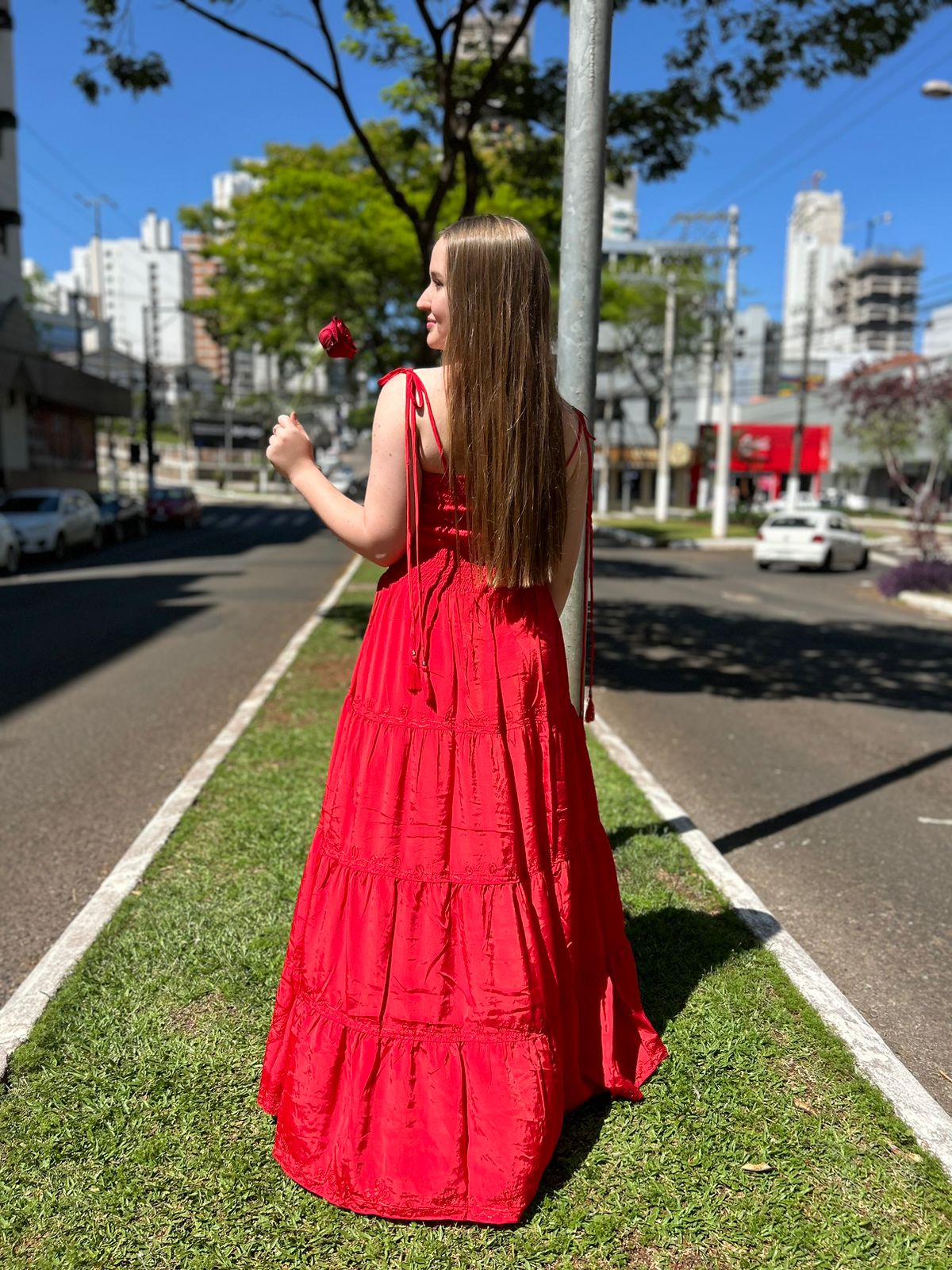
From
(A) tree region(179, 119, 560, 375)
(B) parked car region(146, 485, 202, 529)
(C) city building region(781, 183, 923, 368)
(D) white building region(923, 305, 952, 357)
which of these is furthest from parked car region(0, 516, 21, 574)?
(C) city building region(781, 183, 923, 368)

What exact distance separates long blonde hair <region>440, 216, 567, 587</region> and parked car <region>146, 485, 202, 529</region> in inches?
1316

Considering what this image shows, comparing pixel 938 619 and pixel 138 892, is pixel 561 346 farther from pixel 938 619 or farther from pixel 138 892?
pixel 938 619

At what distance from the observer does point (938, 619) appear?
1570cm

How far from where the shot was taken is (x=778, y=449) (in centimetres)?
6078

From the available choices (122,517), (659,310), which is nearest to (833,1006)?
(122,517)

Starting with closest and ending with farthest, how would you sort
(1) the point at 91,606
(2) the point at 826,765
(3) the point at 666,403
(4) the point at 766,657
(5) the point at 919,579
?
(2) the point at 826,765 < (4) the point at 766,657 < (1) the point at 91,606 < (5) the point at 919,579 < (3) the point at 666,403

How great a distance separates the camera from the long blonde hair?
2.17 m

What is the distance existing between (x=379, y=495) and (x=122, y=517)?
2896cm

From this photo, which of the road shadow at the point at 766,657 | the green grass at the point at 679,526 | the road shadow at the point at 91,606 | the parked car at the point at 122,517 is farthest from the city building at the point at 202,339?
the road shadow at the point at 766,657

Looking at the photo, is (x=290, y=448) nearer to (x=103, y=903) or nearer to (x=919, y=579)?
(x=103, y=903)

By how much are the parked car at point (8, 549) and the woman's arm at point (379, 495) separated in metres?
18.2

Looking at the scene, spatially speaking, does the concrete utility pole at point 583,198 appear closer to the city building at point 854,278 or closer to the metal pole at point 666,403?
the metal pole at point 666,403

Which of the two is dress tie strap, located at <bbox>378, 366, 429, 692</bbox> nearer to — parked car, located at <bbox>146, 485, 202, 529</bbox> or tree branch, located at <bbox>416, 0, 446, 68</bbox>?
tree branch, located at <bbox>416, 0, 446, 68</bbox>

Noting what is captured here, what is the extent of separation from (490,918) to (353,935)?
31cm
